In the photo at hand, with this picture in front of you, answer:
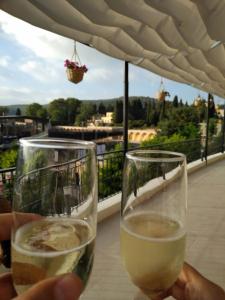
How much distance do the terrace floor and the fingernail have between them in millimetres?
314

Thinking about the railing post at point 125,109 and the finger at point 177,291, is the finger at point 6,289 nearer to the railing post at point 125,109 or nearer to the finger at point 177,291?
the finger at point 177,291

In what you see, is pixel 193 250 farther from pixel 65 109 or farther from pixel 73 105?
pixel 73 105

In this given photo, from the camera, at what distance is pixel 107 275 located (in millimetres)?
2688

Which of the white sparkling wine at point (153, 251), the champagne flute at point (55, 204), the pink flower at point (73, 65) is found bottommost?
the white sparkling wine at point (153, 251)

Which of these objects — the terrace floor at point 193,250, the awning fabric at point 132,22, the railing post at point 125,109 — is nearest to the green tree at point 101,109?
the terrace floor at point 193,250

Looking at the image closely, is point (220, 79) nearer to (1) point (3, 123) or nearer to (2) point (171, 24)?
(2) point (171, 24)

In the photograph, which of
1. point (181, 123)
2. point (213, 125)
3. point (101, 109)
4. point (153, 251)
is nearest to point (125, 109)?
point (153, 251)

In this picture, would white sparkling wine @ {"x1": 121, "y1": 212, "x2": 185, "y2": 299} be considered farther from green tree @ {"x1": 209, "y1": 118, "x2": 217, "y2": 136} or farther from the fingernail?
green tree @ {"x1": 209, "y1": 118, "x2": 217, "y2": 136}

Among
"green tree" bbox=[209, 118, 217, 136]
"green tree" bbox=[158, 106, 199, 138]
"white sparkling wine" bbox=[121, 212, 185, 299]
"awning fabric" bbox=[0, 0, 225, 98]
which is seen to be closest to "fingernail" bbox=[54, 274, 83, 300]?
"white sparkling wine" bbox=[121, 212, 185, 299]

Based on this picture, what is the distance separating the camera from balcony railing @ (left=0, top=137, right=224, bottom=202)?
3.10 meters

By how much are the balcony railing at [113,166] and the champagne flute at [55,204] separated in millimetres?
127

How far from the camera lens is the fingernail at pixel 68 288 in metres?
0.49

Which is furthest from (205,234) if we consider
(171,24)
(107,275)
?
(171,24)

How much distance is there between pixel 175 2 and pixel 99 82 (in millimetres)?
8692
